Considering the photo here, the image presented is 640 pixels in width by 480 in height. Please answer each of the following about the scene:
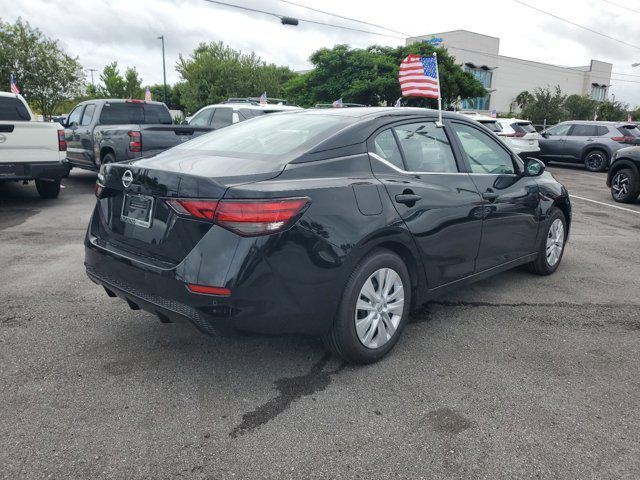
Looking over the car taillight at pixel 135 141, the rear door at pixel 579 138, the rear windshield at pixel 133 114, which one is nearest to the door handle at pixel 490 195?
the car taillight at pixel 135 141

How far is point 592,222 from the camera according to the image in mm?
9031

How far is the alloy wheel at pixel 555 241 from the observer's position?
5.39 meters

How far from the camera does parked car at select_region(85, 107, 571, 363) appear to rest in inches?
111

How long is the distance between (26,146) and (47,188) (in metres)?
1.31

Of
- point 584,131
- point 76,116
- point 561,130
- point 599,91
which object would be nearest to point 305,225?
point 76,116

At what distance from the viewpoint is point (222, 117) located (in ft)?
39.4

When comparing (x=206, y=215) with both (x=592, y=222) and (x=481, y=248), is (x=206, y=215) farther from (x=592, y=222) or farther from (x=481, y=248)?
(x=592, y=222)

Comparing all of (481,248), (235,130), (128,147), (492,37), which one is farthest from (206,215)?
(492,37)

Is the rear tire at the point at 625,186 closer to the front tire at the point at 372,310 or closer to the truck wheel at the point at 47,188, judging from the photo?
the front tire at the point at 372,310

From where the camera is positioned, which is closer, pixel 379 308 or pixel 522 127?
pixel 379 308

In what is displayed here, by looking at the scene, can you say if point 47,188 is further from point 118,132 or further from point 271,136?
point 271,136

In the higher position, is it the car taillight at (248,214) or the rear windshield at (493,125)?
the rear windshield at (493,125)

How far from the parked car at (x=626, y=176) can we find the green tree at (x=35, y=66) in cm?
3292

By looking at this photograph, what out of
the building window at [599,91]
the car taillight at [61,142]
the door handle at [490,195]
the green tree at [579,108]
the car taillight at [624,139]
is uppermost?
the building window at [599,91]
